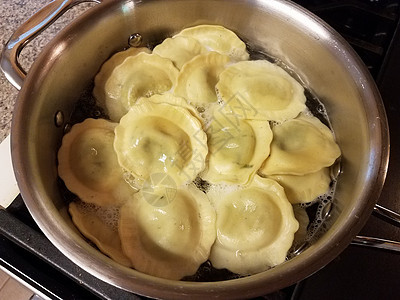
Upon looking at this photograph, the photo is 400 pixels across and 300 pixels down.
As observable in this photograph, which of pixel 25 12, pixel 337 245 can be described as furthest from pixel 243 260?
pixel 25 12

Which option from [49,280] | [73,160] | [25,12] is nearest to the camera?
[49,280]

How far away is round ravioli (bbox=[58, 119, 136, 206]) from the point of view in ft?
3.14

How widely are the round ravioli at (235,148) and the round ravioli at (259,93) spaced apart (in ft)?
0.10

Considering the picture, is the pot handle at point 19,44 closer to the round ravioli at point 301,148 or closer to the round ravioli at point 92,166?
the round ravioli at point 92,166

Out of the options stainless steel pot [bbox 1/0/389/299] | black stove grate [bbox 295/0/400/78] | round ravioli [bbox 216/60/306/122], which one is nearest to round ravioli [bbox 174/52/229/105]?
round ravioli [bbox 216/60/306/122]

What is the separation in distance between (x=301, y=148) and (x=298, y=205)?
14 centimetres

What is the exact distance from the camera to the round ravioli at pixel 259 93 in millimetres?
1041

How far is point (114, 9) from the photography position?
3.31 ft

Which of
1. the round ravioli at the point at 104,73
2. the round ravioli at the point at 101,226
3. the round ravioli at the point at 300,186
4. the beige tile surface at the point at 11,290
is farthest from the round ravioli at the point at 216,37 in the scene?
the beige tile surface at the point at 11,290

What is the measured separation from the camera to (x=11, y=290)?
0.99 m

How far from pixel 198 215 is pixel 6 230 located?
41 centimetres

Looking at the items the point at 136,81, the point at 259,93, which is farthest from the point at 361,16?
the point at 136,81

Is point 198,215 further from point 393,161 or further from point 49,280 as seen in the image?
point 393,161

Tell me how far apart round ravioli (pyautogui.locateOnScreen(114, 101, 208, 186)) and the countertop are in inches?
13.9
